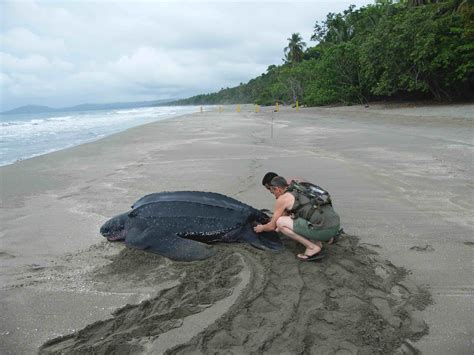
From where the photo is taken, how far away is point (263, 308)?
2816mm

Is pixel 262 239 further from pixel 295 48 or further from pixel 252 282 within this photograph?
pixel 295 48

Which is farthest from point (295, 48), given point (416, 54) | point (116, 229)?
point (116, 229)

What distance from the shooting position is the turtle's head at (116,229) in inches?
163

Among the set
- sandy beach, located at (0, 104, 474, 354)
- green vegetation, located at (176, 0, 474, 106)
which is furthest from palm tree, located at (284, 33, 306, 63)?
sandy beach, located at (0, 104, 474, 354)

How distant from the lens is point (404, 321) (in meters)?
2.64

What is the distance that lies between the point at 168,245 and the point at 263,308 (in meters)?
1.28

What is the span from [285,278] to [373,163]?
5.24 meters

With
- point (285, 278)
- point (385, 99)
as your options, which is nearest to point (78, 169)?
point (285, 278)

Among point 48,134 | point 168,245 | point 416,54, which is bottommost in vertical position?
point 48,134

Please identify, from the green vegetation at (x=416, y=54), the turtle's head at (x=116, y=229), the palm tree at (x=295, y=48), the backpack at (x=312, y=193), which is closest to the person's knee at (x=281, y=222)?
the backpack at (x=312, y=193)

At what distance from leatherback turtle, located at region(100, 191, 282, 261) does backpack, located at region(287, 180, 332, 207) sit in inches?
23.9

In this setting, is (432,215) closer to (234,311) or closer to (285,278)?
(285,278)

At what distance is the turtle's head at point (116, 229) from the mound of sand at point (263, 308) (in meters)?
0.48

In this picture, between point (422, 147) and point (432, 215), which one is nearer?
point (432, 215)
